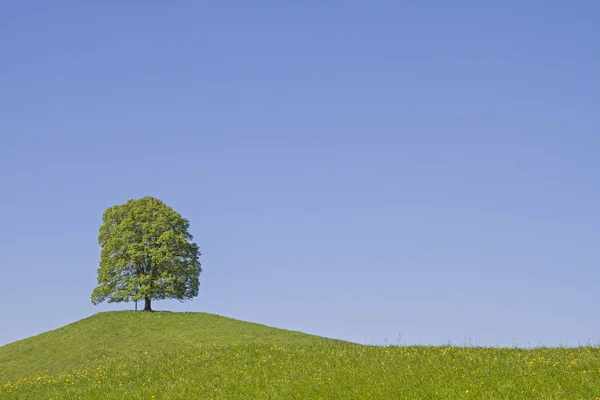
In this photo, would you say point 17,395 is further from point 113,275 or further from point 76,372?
point 113,275

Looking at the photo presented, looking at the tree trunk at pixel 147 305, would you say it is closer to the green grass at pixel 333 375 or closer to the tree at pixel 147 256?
the tree at pixel 147 256

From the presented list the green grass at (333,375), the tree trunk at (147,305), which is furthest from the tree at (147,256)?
the green grass at (333,375)

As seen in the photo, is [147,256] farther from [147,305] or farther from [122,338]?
[122,338]

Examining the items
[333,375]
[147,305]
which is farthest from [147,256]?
[333,375]

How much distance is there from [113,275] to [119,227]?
15.4 ft

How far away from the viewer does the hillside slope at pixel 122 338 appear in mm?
46344

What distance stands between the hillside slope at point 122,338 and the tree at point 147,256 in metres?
2.84

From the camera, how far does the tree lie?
198 ft

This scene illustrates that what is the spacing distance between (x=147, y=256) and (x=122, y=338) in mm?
12207

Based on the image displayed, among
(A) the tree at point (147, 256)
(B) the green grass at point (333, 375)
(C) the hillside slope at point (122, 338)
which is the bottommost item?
(B) the green grass at point (333, 375)

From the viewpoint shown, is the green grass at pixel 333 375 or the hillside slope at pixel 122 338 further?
the hillside slope at pixel 122 338

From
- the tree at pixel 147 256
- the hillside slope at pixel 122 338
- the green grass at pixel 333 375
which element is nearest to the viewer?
the green grass at pixel 333 375

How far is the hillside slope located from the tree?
112 inches

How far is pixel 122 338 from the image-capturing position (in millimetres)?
50156
